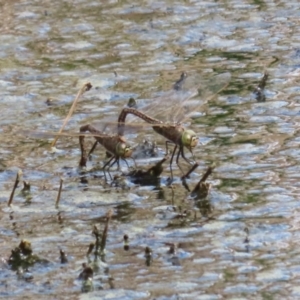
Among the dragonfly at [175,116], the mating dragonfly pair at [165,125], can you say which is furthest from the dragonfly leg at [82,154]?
the dragonfly at [175,116]

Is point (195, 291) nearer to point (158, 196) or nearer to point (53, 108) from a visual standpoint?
point (158, 196)

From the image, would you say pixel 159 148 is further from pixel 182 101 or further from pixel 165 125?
pixel 165 125

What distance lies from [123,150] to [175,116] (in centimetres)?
34

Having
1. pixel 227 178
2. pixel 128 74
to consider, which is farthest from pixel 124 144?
pixel 128 74

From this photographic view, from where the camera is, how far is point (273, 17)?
8711 mm

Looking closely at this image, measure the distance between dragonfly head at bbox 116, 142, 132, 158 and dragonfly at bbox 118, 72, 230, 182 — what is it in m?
0.10

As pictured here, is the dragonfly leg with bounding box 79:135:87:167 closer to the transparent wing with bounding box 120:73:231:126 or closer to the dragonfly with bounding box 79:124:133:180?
the dragonfly with bounding box 79:124:133:180

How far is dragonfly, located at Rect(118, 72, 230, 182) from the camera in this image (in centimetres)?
526

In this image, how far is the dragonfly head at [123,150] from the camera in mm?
5266

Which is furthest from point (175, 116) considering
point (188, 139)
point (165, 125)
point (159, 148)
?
point (159, 148)

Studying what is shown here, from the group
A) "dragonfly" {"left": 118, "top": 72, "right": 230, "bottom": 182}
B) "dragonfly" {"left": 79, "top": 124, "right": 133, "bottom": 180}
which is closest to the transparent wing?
"dragonfly" {"left": 118, "top": 72, "right": 230, "bottom": 182}

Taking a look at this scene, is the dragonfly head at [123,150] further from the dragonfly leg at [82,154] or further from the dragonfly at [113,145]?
the dragonfly leg at [82,154]

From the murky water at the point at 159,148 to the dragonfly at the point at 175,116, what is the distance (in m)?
0.09

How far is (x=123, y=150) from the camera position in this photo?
527 centimetres
